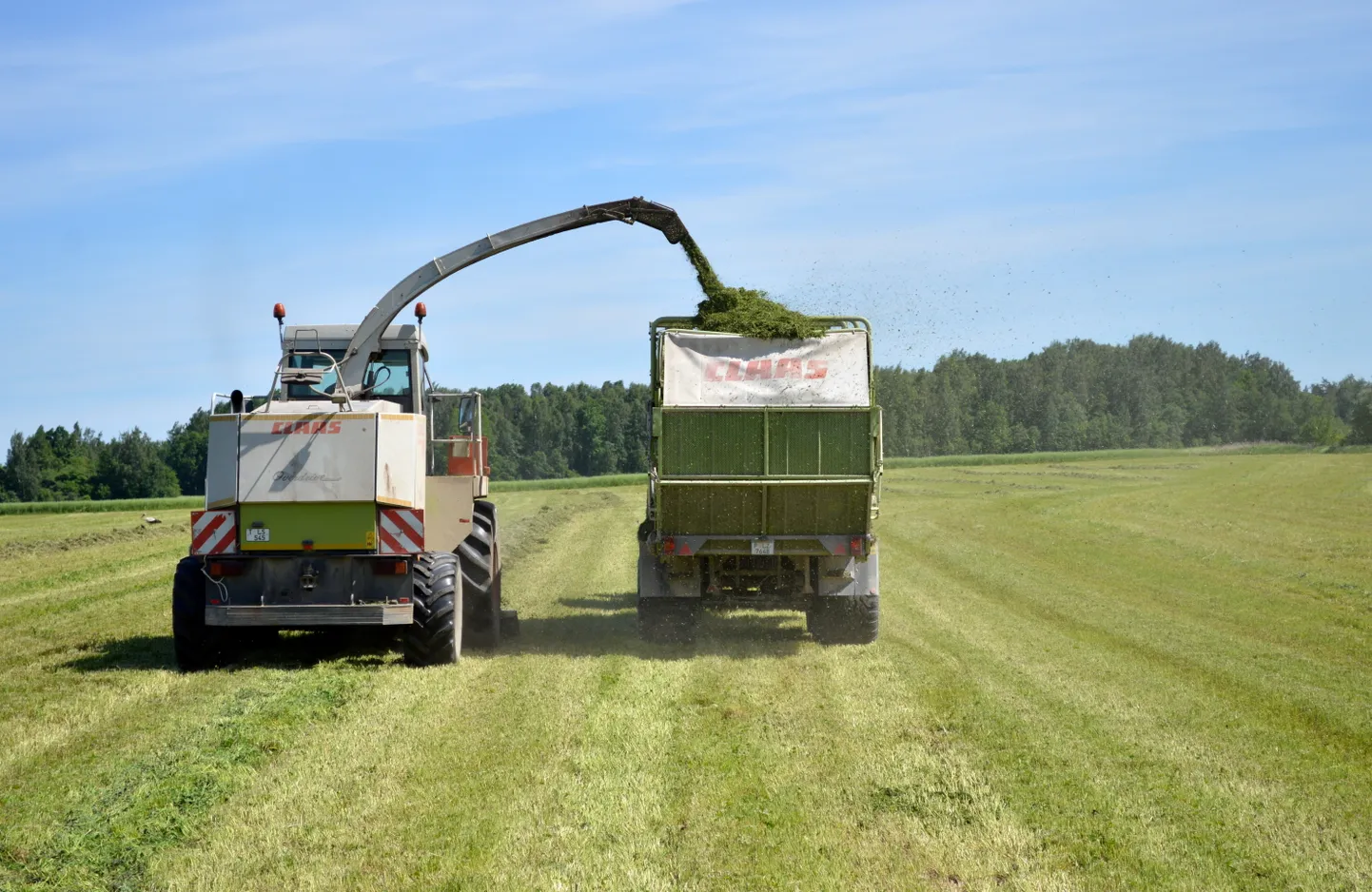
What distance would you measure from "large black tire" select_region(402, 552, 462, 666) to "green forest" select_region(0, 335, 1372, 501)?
62.3 metres

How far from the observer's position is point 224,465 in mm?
11438

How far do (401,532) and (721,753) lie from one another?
4653 millimetres

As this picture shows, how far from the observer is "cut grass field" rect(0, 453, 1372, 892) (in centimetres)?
606

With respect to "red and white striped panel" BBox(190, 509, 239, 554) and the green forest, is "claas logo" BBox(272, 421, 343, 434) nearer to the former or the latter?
"red and white striped panel" BBox(190, 509, 239, 554)

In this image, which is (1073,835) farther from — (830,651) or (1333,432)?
(1333,432)

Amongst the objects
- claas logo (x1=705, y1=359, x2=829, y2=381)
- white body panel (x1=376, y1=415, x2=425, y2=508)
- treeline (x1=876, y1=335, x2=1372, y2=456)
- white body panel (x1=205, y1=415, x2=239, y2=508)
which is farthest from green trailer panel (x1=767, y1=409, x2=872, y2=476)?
treeline (x1=876, y1=335, x2=1372, y2=456)

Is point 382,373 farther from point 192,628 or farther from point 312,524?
point 192,628

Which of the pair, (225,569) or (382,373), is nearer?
(225,569)

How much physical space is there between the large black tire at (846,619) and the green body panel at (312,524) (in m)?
4.89

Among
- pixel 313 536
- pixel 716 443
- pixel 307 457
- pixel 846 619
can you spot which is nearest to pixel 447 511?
pixel 313 536

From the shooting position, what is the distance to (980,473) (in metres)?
60.4

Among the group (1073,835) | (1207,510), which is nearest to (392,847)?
(1073,835)

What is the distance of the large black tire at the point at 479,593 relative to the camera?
13.3 meters

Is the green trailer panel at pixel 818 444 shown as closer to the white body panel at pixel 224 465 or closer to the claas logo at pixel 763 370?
the claas logo at pixel 763 370
